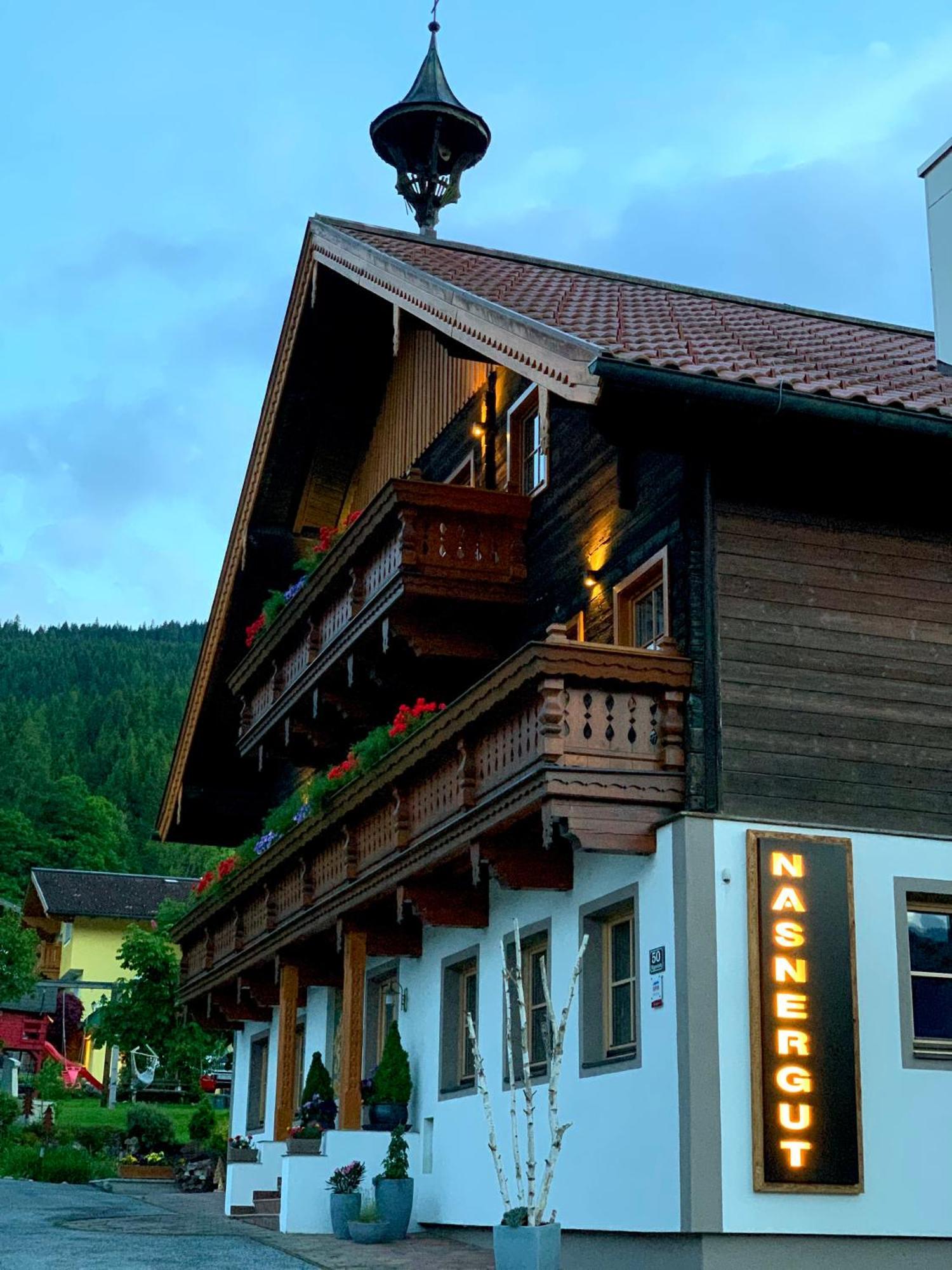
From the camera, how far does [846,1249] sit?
45.9ft

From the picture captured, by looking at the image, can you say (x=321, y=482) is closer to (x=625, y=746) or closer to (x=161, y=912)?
(x=625, y=746)

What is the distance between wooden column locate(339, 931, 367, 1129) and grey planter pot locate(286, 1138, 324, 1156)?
0.37m

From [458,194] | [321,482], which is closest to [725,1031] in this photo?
[321,482]

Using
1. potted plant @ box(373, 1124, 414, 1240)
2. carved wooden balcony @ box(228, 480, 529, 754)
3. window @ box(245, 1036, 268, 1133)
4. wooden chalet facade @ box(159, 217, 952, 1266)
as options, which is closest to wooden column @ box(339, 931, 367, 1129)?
wooden chalet facade @ box(159, 217, 952, 1266)

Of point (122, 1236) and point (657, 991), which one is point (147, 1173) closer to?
point (122, 1236)

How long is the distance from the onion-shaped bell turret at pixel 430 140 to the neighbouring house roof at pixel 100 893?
49739mm

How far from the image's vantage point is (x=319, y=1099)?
21.2m

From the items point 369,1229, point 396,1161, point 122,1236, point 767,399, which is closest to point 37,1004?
point 122,1236

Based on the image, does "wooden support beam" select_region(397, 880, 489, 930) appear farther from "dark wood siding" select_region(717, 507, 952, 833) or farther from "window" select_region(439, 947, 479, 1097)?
"dark wood siding" select_region(717, 507, 952, 833)

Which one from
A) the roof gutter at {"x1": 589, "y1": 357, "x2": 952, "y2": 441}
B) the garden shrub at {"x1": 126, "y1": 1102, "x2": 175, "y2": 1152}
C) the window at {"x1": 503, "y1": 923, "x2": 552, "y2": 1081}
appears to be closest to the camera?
the roof gutter at {"x1": 589, "y1": 357, "x2": 952, "y2": 441}

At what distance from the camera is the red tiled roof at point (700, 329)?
601 inches

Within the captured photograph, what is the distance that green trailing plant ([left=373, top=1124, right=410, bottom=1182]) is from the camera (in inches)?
722

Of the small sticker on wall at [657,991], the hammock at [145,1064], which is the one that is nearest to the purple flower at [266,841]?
the small sticker on wall at [657,991]

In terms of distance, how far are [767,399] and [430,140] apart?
1557 cm
